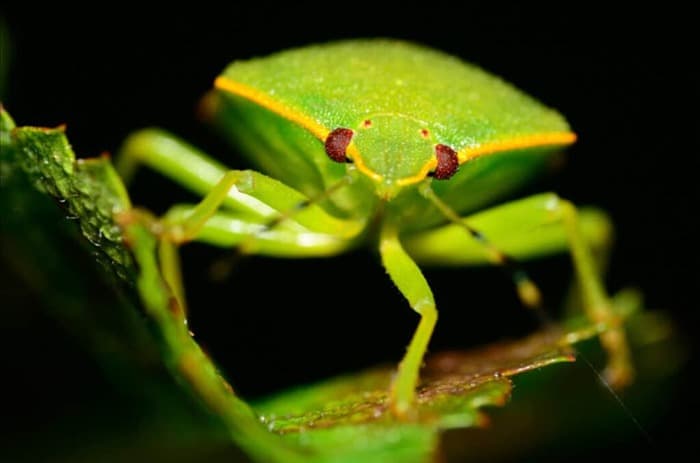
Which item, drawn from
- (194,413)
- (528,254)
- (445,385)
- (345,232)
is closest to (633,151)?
(528,254)

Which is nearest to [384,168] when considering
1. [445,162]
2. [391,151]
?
[391,151]

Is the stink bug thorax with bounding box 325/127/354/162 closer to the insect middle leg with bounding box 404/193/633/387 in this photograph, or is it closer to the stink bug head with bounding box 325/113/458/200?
the stink bug head with bounding box 325/113/458/200

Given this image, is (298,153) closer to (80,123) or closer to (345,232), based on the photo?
(345,232)

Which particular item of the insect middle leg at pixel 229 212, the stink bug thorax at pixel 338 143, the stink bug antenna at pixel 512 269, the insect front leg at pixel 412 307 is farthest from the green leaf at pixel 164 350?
the stink bug thorax at pixel 338 143

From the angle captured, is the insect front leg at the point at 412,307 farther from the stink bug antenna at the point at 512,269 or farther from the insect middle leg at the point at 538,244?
the insect middle leg at the point at 538,244

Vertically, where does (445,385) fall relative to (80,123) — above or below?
below

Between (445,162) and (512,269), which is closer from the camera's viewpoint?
(445,162)

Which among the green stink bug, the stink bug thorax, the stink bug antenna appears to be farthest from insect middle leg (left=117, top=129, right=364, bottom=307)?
the stink bug antenna

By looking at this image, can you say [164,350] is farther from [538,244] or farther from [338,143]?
[538,244]
